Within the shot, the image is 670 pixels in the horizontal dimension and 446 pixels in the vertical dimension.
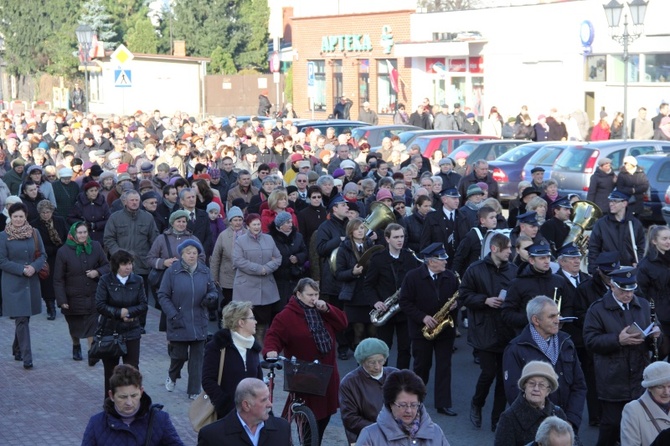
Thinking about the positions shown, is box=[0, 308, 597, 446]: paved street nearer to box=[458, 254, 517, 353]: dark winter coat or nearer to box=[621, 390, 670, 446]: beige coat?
box=[458, 254, 517, 353]: dark winter coat

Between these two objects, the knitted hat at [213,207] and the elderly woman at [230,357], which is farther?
the knitted hat at [213,207]

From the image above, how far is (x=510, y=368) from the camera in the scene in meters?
9.26

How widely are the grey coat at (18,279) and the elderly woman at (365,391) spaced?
21.3ft

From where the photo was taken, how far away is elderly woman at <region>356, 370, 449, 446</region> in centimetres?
724

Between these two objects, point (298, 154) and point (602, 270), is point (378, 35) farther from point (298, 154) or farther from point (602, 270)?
point (602, 270)

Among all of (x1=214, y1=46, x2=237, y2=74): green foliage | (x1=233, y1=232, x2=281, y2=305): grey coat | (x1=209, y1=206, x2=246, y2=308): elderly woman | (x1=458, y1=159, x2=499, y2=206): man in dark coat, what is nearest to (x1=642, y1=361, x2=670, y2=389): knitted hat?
(x1=233, y1=232, x2=281, y2=305): grey coat

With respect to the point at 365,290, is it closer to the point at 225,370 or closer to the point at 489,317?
the point at 489,317

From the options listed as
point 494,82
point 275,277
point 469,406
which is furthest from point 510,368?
point 494,82

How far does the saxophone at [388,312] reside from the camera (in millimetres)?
12820

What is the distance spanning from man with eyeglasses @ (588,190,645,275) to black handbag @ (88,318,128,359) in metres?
5.49

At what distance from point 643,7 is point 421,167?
12.3m

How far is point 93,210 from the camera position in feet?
58.1

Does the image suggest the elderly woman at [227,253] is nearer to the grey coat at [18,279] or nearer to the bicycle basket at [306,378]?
the grey coat at [18,279]

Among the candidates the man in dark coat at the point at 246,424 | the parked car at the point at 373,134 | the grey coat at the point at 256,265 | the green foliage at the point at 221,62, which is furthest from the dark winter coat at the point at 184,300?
the green foliage at the point at 221,62
